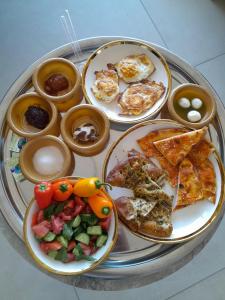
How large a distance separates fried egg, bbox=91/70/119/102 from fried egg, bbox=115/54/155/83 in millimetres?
31

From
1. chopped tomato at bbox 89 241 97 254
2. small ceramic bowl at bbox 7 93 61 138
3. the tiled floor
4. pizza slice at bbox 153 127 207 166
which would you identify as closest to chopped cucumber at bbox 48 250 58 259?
chopped tomato at bbox 89 241 97 254

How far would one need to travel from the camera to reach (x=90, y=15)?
6.01 ft

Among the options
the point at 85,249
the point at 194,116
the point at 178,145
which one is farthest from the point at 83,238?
the point at 194,116

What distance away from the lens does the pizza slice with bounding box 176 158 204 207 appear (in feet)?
4.09

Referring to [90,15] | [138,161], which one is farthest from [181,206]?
[90,15]

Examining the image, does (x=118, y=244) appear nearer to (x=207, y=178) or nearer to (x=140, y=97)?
(x=207, y=178)

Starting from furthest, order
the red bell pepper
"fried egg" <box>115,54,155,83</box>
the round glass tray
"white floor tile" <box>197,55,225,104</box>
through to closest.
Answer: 1. "white floor tile" <box>197,55,225,104</box>
2. "fried egg" <box>115,54,155,83</box>
3. the round glass tray
4. the red bell pepper

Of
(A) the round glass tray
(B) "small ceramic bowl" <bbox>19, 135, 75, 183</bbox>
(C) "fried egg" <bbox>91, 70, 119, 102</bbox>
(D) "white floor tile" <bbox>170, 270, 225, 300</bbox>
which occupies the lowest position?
(D) "white floor tile" <bbox>170, 270, 225, 300</bbox>

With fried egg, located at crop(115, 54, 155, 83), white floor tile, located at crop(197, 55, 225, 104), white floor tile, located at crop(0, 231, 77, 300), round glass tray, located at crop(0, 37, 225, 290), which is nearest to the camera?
round glass tray, located at crop(0, 37, 225, 290)

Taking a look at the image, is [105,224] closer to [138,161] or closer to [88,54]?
[138,161]

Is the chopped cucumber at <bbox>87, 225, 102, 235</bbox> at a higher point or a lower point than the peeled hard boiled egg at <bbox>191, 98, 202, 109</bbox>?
lower

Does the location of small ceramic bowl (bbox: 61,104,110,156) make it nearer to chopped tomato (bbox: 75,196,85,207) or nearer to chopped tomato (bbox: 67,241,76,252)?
chopped tomato (bbox: 75,196,85,207)

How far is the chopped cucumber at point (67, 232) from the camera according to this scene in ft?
3.80

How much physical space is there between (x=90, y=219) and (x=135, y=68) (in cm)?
55
